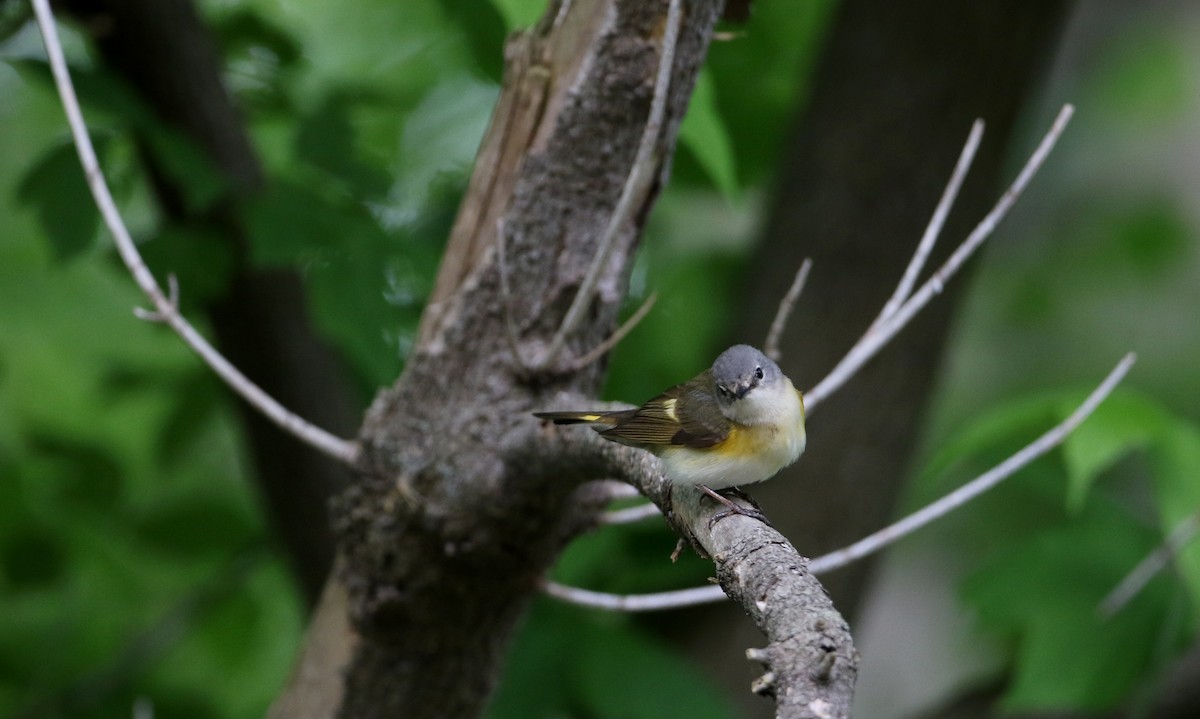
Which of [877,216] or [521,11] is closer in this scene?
[521,11]

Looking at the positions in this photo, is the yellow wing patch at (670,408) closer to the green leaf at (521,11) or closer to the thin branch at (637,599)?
the thin branch at (637,599)

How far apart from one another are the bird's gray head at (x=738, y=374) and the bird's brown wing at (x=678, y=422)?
0.05m

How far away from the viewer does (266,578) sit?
4.60 metres

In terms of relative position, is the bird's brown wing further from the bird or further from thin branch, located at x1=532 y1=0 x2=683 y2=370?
thin branch, located at x1=532 y1=0 x2=683 y2=370

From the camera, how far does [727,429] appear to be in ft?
6.64

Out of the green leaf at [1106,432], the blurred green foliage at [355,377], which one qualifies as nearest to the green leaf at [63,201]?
the blurred green foliage at [355,377]

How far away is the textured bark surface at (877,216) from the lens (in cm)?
372

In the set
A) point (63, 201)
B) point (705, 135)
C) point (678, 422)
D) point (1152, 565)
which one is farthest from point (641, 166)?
point (1152, 565)

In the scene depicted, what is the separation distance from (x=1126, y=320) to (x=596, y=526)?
16.6 ft

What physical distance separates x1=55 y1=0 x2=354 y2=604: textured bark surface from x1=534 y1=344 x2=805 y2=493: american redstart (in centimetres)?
173

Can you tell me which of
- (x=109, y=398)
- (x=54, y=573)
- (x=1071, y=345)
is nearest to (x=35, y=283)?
(x=109, y=398)

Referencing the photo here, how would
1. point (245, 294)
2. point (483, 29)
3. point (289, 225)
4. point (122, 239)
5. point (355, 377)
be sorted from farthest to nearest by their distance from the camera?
point (355, 377) < point (245, 294) < point (483, 29) < point (289, 225) < point (122, 239)

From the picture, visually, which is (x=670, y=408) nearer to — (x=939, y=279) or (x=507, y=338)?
(x=507, y=338)

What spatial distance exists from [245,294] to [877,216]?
86.7 inches
